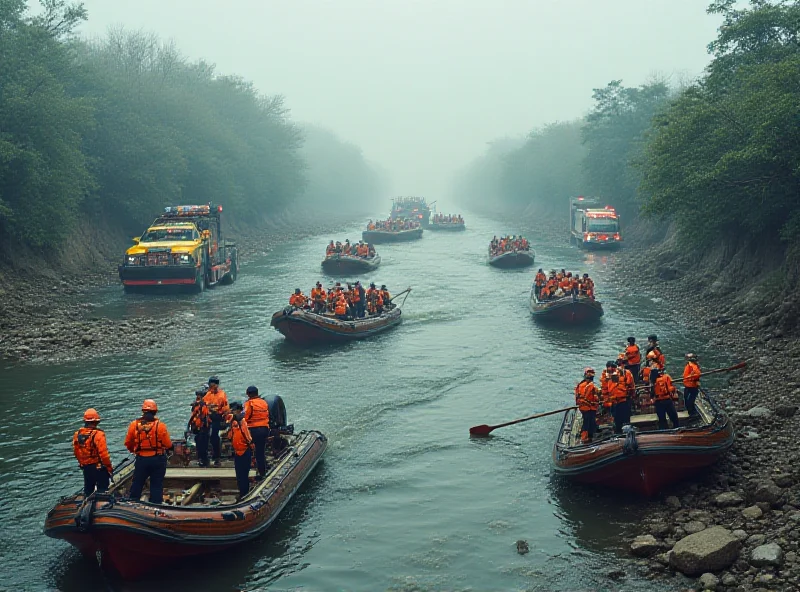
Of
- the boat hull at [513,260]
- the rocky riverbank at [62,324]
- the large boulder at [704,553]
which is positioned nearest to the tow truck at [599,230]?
the boat hull at [513,260]

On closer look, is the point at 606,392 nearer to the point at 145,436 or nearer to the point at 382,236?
the point at 145,436

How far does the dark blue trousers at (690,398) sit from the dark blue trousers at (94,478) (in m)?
11.1

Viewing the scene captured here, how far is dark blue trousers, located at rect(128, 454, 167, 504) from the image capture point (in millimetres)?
12438

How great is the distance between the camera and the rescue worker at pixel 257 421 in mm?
14477

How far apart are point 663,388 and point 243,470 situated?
807cm

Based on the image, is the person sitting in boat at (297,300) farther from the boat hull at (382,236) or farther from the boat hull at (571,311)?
the boat hull at (382,236)

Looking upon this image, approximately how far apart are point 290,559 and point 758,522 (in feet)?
24.5

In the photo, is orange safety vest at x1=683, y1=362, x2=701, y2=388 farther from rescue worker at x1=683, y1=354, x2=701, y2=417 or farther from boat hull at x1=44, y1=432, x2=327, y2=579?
boat hull at x1=44, y1=432, x2=327, y2=579

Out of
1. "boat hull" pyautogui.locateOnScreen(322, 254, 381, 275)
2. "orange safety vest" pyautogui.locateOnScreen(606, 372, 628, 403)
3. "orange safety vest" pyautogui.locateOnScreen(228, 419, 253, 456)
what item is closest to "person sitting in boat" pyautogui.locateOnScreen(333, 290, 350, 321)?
"orange safety vest" pyautogui.locateOnScreen(606, 372, 628, 403)

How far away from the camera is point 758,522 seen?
13039 mm

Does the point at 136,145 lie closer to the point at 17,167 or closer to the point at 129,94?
the point at 129,94

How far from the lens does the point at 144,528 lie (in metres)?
11.8

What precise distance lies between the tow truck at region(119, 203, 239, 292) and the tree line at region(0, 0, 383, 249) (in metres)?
3.99

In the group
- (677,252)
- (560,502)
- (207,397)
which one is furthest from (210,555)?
(677,252)
